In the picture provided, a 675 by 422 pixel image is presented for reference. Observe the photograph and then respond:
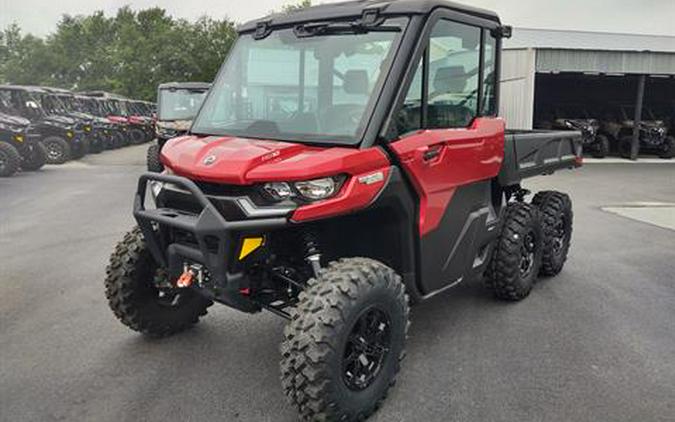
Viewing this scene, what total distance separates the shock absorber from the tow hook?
1.94 ft

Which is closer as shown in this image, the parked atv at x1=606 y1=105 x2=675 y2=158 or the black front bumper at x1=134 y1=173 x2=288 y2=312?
the black front bumper at x1=134 y1=173 x2=288 y2=312

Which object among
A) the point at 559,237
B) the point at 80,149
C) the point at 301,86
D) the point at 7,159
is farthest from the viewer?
the point at 80,149

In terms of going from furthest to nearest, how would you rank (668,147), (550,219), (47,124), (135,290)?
(668,147) < (47,124) < (550,219) < (135,290)

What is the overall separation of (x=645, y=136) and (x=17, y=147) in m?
19.3

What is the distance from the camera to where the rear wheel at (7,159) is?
46.2 feet

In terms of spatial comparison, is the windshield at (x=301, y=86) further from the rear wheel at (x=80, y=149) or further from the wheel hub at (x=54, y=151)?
the rear wheel at (x=80, y=149)

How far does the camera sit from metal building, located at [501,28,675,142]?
63.0 feet

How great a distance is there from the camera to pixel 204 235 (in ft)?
10.5

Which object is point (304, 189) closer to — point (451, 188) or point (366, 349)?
point (366, 349)

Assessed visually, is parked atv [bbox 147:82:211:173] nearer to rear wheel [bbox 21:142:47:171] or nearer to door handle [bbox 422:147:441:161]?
rear wheel [bbox 21:142:47:171]

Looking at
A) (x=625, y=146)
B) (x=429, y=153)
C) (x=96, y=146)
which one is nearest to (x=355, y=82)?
(x=429, y=153)

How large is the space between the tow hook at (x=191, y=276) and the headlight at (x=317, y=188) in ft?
2.56

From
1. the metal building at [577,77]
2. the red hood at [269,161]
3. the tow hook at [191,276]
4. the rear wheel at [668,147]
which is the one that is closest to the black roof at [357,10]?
the red hood at [269,161]

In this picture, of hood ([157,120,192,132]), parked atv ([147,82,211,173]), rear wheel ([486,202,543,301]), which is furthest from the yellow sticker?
parked atv ([147,82,211,173])
